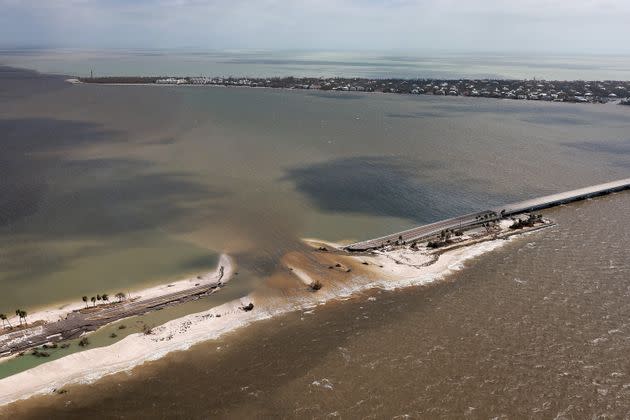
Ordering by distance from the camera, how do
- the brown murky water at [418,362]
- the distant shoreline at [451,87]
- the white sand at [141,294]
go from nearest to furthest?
the brown murky water at [418,362]
the white sand at [141,294]
the distant shoreline at [451,87]

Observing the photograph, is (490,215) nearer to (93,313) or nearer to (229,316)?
(229,316)

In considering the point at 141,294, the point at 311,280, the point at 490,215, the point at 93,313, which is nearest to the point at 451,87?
the point at 490,215

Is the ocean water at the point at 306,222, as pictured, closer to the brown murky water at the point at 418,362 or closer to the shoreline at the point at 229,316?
the brown murky water at the point at 418,362

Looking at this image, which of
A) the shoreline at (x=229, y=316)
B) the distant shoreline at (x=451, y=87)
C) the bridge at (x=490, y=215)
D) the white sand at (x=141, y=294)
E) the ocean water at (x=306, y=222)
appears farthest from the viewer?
A: the distant shoreline at (x=451, y=87)

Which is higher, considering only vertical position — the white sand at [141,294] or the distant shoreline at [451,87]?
the distant shoreline at [451,87]

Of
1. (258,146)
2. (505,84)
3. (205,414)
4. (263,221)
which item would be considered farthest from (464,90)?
(205,414)

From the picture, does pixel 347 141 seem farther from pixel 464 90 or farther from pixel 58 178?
pixel 464 90

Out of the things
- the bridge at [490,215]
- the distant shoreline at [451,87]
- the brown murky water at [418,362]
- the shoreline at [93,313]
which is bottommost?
the brown murky water at [418,362]

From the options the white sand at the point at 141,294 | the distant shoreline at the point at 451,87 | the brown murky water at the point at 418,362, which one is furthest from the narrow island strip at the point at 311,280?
the distant shoreline at the point at 451,87

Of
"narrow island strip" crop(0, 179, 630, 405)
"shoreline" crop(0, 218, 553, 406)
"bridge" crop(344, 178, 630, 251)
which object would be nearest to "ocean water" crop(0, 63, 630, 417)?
"shoreline" crop(0, 218, 553, 406)

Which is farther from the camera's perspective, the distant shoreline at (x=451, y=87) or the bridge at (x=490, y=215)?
the distant shoreline at (x=451, y=87)
